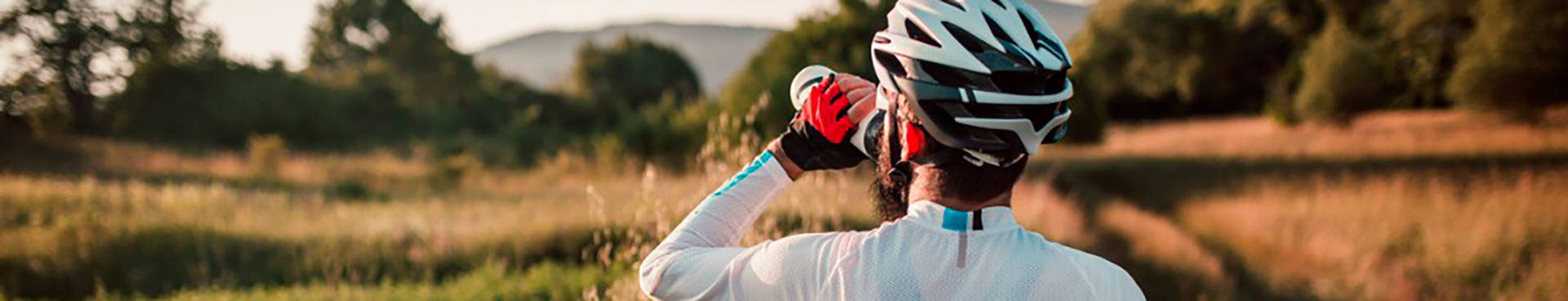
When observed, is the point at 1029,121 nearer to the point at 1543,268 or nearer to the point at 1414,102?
the point at 1543,268

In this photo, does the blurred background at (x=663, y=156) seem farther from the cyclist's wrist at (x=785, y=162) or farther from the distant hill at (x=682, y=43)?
the distant hill at (x=682, y=43)

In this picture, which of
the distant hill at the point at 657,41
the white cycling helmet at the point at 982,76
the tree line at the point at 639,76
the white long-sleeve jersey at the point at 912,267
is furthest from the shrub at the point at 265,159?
the distant hill at the point at 657,41

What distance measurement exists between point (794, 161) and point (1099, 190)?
730 inches

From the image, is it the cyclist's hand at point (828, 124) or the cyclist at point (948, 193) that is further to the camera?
the cyclist's hand at point (828, 124)

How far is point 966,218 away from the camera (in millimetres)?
1506

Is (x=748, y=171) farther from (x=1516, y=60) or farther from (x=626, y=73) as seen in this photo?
(x=626, y=73)

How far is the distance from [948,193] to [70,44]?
1406 inches

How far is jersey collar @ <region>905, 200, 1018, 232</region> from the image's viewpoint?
1.51m

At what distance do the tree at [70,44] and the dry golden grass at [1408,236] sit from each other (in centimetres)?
3249

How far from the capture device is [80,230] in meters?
8.59

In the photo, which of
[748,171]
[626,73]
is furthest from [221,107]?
[748,171]

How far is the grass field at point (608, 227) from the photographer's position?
20.2 feet

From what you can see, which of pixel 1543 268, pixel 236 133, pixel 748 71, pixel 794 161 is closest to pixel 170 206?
pixel 748 71

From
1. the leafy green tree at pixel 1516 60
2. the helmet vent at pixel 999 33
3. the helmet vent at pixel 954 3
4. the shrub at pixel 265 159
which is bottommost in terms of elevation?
the shrub at pixel 265 159
